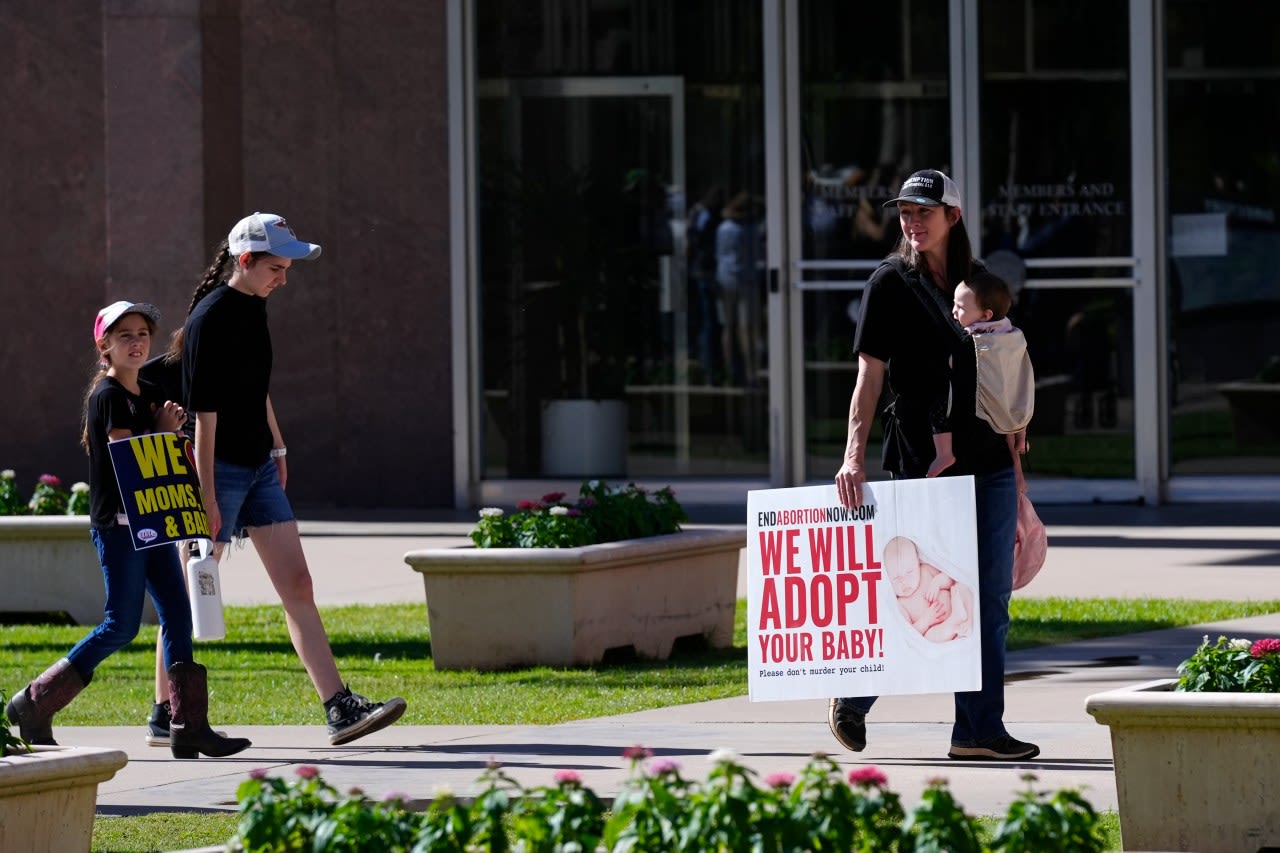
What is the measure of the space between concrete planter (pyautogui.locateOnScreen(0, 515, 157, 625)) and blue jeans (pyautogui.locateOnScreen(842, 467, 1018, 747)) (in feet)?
18.4

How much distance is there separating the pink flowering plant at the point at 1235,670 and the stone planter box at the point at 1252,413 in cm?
1028

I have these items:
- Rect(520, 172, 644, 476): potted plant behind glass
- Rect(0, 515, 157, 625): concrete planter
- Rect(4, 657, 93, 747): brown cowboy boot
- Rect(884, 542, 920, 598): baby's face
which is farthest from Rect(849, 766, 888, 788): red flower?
Rect(520, 172, 644, 476): potted plant behind glass

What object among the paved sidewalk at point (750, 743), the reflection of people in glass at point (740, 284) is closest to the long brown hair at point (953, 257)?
the paved sidewalk at point (750, 743)

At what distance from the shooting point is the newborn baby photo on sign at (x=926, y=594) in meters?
6.66

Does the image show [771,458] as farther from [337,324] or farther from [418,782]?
[418,782]

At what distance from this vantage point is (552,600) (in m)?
9.34

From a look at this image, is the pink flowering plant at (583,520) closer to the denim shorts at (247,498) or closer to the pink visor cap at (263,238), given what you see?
the denim shorts at (247,498)

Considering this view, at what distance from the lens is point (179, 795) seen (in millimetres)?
6801

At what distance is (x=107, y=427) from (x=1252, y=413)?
33.0 feet

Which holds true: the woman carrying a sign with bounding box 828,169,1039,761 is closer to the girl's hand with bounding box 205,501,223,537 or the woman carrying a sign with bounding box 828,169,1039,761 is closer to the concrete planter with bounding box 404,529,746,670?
the girl's hand with bounding box 205,501,223,537

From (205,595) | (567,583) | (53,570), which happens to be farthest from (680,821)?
(53,570)

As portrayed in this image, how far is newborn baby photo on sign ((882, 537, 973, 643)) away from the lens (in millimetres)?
6656

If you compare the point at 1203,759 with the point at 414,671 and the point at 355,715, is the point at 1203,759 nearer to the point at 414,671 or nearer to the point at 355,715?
the point at 355,715

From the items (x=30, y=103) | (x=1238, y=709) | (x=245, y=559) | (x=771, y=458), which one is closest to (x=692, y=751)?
(x=1238, y=709)
